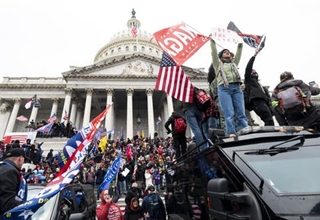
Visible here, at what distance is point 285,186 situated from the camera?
6.55ft

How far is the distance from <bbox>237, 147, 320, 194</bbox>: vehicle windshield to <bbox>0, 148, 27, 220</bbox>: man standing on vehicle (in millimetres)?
2727

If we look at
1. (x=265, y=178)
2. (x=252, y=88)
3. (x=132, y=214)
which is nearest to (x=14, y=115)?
(x=132, y=214)

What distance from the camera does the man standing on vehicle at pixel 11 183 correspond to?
111 inches

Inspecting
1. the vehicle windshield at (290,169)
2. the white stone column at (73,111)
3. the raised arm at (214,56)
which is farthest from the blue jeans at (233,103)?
the white stone column at (73,111)

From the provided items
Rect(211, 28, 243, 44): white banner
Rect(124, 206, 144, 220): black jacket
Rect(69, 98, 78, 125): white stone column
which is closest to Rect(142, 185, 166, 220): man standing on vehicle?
Rect(124, 206, 144, 220): black jacket

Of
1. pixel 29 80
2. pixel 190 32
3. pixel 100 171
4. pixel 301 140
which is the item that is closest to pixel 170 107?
pixel 100 171

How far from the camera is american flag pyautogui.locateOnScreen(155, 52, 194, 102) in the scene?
5652 millimetres

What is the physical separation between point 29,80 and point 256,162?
138ft

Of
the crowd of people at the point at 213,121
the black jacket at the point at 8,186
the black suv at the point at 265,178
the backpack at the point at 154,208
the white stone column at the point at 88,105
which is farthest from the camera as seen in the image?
the white stone column at the point at 88,105

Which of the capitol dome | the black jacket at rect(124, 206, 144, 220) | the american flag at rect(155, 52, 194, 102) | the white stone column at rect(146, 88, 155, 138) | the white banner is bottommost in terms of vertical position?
the black jacket at rect(124, 206, 144, 220)

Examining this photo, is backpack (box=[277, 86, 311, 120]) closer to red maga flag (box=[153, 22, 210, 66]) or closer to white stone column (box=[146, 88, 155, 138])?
red maga flag (box=[153, 22, 210, 66])

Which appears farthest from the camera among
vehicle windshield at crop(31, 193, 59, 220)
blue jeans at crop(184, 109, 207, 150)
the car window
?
blue jeans at crop(184, 109, 207, 150)

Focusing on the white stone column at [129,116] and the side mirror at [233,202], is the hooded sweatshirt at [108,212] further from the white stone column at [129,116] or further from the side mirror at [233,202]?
the white stone column at [129,116]

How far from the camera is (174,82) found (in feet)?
19.5
